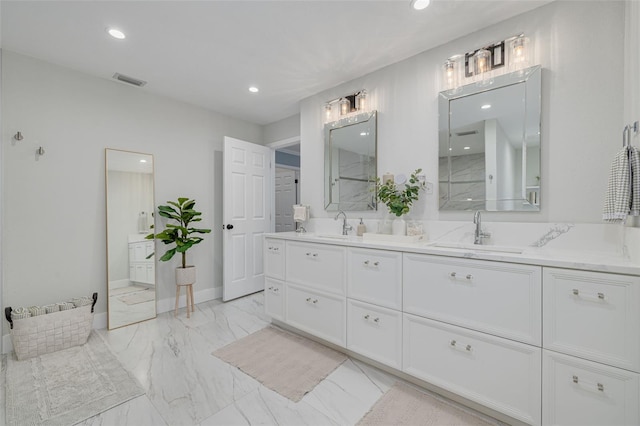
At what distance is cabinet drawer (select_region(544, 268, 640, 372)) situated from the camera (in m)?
1.15

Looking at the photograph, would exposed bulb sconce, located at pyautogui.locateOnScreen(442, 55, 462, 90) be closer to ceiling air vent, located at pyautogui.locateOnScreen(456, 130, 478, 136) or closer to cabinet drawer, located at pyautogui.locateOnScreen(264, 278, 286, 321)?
ceiling air vent, located at pyautogui.locateOnScreen(456, 130, 478, 136)

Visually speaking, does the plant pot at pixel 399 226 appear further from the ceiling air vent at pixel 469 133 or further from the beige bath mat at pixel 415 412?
the beige bath mat at pixel 415 412

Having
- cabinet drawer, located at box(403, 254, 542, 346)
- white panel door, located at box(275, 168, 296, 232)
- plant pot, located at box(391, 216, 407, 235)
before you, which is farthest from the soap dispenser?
white panel door, located at box(275, 168, 296, 232)

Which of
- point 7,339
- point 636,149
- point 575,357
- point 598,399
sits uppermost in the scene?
point 636,149

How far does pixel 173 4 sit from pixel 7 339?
9.97 feet

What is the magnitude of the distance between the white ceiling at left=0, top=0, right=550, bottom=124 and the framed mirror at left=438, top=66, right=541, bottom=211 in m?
0.50

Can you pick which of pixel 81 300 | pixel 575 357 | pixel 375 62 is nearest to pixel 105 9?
pixel 375 62

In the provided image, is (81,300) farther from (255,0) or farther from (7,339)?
(255,0)

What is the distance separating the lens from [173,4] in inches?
70.6

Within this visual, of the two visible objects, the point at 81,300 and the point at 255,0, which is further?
the point at 81,300

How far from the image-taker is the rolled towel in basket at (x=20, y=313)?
223cm

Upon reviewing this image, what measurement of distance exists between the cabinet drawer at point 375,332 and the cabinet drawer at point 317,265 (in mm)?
214

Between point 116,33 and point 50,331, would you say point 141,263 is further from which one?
point 116,33

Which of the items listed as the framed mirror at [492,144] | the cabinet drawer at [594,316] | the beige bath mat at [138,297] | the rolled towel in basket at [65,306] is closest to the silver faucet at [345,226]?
the framed mirror at [492,144]
